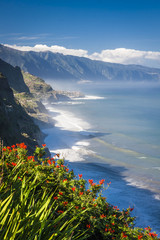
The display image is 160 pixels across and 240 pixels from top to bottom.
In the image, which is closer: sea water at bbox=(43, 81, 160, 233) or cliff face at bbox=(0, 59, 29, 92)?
sea water at bbox=(43, 81, 160, 233)

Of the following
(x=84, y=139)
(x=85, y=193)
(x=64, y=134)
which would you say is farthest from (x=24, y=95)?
(x=85, y=193)

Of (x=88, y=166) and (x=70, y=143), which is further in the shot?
(x=70, y=143)

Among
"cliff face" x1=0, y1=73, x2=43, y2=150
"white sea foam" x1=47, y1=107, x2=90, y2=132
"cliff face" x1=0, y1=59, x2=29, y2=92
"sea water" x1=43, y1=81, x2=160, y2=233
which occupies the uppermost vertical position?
"cliff face" x1=0, y1=59, x2=29, y2=92

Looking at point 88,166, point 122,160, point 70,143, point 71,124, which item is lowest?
point 122,160

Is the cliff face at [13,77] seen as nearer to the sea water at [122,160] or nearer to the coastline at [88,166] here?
the sea water at [122,160]

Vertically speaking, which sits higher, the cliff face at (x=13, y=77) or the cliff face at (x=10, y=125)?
the cliff face at (x=13, y=77)

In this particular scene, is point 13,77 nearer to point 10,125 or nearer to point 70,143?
point 70,143

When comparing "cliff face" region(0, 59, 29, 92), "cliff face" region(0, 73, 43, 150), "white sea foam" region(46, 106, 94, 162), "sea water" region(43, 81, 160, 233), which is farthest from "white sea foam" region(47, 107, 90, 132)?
"cliff face" region(0, 59, 29, 92)

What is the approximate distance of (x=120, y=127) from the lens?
2621 inches

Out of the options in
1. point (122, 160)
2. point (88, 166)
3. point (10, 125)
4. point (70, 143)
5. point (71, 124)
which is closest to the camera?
point (10, 125)

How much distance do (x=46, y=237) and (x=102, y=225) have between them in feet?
9.75

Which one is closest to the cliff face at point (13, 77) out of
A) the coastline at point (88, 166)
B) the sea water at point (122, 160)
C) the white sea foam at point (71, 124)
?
the white sea foam at point (71, 124)

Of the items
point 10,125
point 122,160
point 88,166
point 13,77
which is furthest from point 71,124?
point 10,125

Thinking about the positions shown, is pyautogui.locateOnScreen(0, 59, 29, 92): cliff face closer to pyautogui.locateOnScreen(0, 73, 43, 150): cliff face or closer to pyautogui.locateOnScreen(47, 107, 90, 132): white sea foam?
pyautogui.locateOnScreen(47, 107, 90, 132): white sea foam
